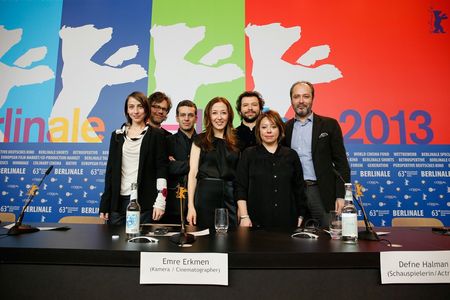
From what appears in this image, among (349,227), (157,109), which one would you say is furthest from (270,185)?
(157,109)

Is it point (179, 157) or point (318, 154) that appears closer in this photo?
point (318, 154)

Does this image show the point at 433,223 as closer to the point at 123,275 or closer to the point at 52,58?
the point at 123,275

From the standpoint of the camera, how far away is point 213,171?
2.22m

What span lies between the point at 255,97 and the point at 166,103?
2.67ft

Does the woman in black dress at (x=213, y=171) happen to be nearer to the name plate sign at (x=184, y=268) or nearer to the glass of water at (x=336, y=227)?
the glass of water at (x=336, y=227)

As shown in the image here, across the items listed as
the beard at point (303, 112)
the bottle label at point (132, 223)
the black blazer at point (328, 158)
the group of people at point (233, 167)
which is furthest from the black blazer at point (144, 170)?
the beard at point (303, 112)

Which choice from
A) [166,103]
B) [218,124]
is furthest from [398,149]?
[166,103]

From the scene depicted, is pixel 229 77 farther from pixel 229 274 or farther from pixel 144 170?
pixel 229 274

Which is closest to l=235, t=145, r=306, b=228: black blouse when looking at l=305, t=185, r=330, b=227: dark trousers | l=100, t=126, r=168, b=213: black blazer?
l=305, t=185, r=330, b=227: dark trousers

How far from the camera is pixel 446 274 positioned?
3.33 ft

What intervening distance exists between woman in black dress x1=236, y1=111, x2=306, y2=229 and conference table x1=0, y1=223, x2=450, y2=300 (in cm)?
89

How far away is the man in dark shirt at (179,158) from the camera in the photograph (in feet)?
8.04

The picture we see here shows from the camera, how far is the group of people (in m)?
2.03

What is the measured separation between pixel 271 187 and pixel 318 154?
0.63 m
